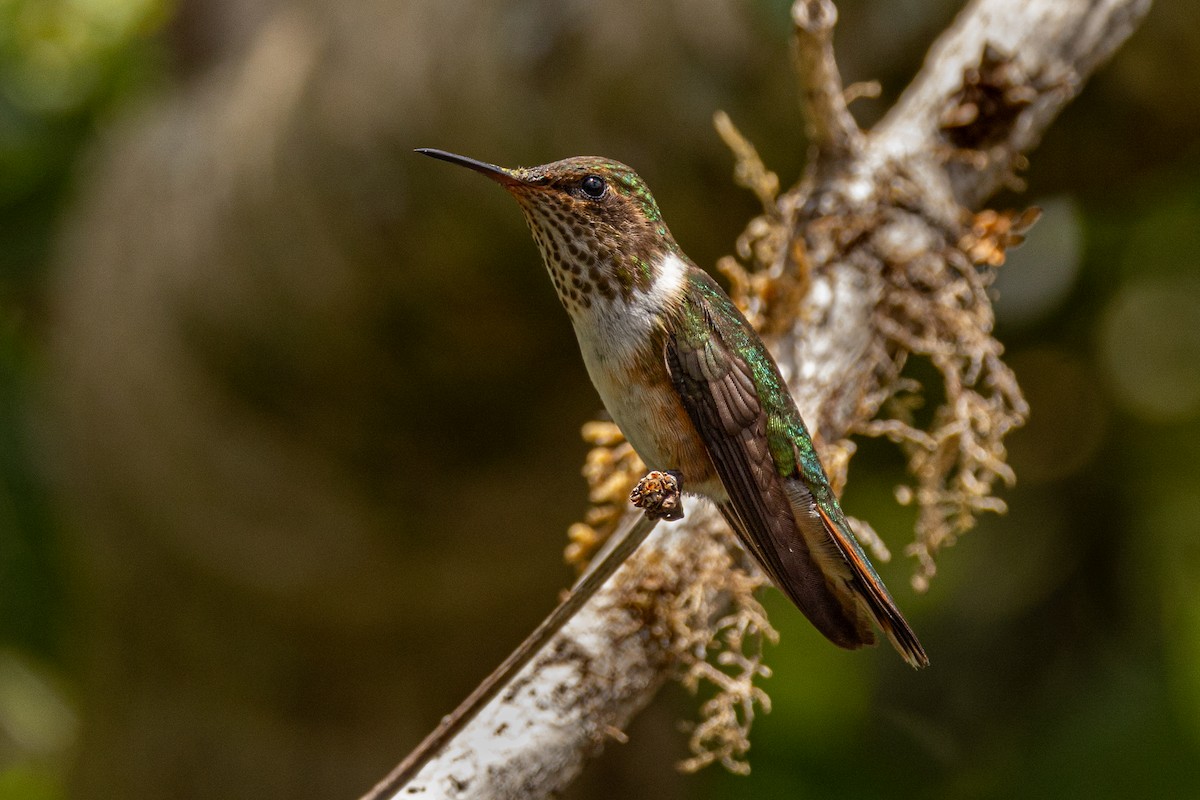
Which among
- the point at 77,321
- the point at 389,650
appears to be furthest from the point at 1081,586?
the point at 77,321

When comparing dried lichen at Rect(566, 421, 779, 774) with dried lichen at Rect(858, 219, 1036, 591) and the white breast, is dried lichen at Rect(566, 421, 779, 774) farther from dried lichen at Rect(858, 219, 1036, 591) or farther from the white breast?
dried lichen at Rect(858, 219, 1036, 591)

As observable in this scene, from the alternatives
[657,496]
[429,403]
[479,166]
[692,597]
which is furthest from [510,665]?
[429,403]

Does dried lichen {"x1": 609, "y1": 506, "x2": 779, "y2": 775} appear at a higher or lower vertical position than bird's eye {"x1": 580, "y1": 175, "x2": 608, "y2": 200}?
lower

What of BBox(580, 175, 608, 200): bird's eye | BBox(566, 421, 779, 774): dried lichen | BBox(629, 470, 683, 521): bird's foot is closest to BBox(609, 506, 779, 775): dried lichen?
BBox(566, 421, 779, 774): dried lichen

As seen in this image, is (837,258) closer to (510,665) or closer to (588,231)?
(588,231)

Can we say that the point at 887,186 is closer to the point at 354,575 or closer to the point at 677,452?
the point at 677,452

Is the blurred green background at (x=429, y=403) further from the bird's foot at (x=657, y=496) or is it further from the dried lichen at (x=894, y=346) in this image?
the bird's foot at (x=657, y=496)
